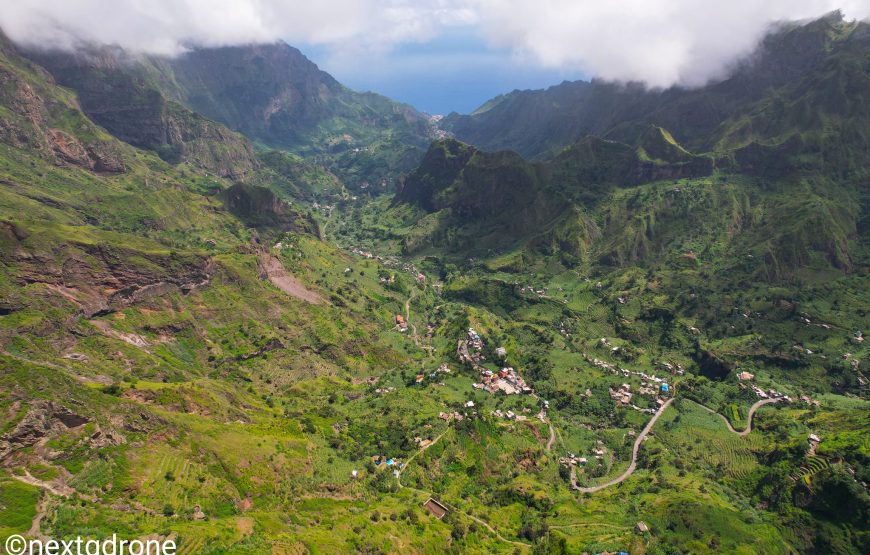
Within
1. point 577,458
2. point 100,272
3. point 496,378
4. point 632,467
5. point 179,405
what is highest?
point 100,272

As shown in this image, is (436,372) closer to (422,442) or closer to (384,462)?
(422,442)

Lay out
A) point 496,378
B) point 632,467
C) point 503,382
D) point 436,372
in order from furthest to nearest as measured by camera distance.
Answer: point 496,378 → point 436,372 → point 503,382 → point 632,467

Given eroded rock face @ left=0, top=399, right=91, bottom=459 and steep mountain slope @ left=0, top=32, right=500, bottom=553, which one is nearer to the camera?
eroded rock face @ left=0, top=399, right=91, bottom=459

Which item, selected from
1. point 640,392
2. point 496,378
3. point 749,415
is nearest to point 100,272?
point 496,378

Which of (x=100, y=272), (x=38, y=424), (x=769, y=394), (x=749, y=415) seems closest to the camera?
(x=38, y=424)

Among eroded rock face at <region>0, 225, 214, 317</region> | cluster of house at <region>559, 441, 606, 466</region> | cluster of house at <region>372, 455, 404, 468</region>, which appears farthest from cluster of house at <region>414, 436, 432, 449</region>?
eroded rock face at <region>0, 225, 214, 317</region>

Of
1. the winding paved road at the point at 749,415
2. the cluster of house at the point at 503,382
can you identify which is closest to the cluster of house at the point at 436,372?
the cluster of house at the point at 503,382

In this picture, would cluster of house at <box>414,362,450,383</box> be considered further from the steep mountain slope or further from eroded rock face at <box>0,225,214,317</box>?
eroded rock face at <box>0,225,214,317</box>

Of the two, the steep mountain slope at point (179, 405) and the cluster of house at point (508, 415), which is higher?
the steep mountain slope at point (179, 405)

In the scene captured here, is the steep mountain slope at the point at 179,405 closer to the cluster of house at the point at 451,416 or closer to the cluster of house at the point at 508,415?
the cluster of house at the point at 451,416
